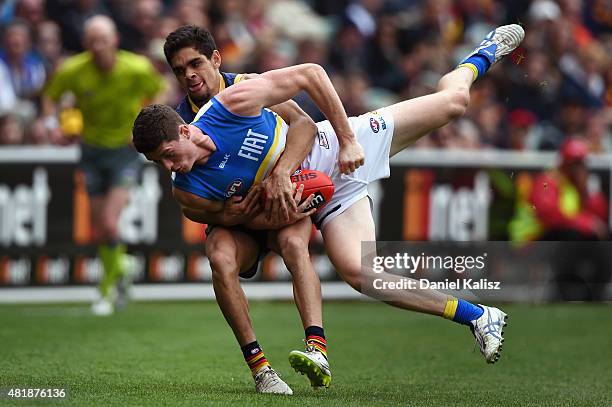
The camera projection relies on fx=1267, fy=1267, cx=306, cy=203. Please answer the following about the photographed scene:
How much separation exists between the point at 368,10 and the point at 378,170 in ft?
30.9

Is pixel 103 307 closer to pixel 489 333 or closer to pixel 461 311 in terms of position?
pixel 461 311

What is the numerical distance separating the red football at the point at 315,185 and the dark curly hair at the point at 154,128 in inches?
31.9

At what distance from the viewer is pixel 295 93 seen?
6.98m

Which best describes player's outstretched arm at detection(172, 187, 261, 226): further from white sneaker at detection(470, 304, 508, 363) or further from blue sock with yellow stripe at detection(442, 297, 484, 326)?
white sneaker at detection(470, 304, 508, 363)

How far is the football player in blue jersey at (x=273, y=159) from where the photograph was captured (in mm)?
6598

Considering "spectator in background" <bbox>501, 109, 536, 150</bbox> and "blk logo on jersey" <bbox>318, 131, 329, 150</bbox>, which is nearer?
"blk logo on jersey" <bbox>318, 131, 329, 150</bbox>

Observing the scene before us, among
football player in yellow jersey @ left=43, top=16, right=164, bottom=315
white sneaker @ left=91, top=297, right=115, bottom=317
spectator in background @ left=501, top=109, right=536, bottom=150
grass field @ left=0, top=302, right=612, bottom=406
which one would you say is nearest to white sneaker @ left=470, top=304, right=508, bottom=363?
grass field @ left=0, top=302, right=612, bottom=406

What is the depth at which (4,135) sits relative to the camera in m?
13.0

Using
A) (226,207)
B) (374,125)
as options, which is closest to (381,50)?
(374,125)

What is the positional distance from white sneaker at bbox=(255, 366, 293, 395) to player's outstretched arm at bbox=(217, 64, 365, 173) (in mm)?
1196

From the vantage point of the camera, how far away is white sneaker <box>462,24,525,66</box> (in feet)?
27.1

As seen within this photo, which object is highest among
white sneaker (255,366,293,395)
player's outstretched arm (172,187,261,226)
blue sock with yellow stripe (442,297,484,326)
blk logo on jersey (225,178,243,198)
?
blk logo on jersey (225,178,243,198)

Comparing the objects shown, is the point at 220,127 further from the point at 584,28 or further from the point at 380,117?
the point at 584,28

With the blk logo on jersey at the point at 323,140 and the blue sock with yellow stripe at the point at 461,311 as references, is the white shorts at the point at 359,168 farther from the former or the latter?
the blue sock with yellow stripe at the point at 461,311
